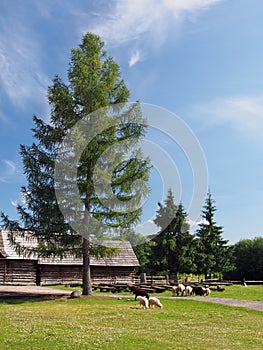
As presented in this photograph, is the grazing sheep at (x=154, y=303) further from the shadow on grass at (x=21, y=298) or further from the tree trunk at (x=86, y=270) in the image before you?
the shadow on grass at (x=21, y=298)

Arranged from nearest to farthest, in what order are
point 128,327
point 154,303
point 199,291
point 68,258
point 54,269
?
point 128,327
point 154,303
point 199,291
point 54,269
point 68,258

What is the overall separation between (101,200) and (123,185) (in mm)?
1589

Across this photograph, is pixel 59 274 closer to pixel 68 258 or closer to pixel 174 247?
pixel 68 258

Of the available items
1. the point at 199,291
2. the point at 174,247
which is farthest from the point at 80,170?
the point at 174,247

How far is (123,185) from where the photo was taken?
925 inches

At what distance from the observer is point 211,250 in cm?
5209

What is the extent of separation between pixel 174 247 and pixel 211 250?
329 inches

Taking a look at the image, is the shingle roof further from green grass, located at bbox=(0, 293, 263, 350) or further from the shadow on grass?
green grass, located at bbox=(0, 293, 263, 350)

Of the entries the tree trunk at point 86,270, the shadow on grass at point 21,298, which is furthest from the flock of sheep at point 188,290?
the shadow on grass at point 21,298

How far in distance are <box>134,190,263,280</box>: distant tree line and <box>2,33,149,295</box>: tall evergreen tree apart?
19042 millimetres

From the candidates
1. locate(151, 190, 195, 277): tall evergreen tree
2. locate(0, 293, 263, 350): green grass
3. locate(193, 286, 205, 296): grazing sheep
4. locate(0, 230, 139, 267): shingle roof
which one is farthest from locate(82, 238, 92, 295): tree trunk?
locate(151, 190, 195, 277): tall evergreen tree

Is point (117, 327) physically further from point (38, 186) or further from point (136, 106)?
point (136, 106)

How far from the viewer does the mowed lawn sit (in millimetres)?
9844

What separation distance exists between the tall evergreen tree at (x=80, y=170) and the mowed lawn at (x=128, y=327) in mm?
4173
